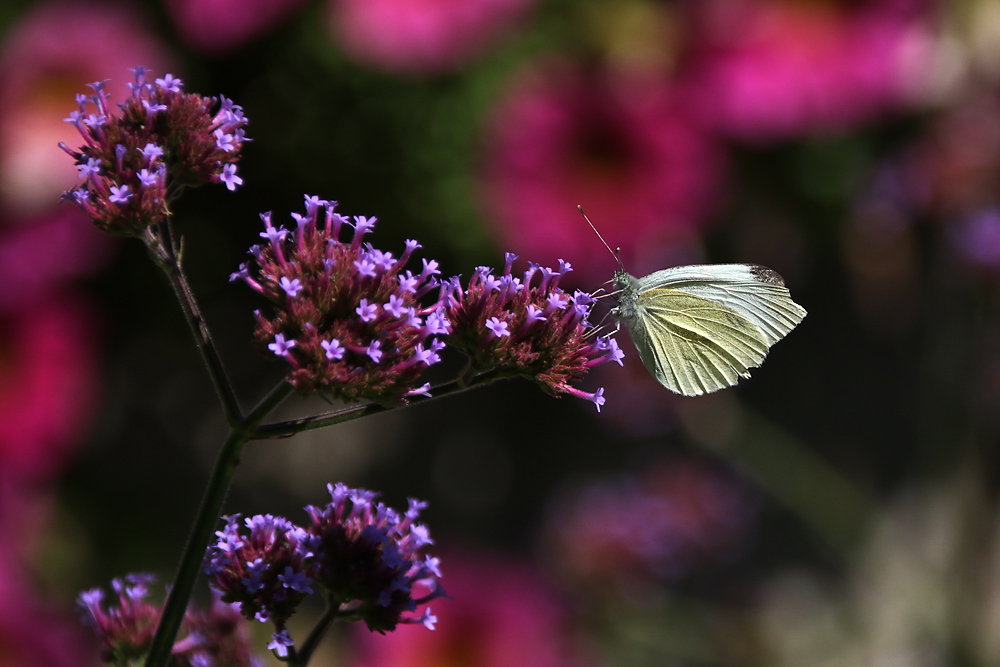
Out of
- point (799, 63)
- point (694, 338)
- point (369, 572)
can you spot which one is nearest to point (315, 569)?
point (369, 572)

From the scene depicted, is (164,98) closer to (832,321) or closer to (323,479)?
(323,479)

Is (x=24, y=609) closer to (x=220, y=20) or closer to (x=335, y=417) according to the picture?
(x=220, y=20)

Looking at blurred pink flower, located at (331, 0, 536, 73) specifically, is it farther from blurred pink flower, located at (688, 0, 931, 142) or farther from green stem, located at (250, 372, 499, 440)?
green stem, located at (250, 372, 499, 440)

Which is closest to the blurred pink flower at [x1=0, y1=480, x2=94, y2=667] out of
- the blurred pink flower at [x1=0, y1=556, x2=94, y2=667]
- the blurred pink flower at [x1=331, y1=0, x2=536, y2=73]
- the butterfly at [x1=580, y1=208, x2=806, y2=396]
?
the blurred pink flower at [x1=0, y1=556, x2=94, y2=667]

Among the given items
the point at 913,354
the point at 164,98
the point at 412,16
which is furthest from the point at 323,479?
the point at 164,98

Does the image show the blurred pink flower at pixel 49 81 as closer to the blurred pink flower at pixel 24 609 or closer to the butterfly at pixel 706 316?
the blurred pink flower at pixel 24 609

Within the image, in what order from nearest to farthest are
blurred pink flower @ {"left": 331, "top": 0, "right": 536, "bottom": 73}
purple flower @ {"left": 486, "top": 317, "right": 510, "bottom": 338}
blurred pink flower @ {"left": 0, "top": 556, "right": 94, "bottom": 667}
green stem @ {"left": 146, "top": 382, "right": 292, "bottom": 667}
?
1. green stem @ {"left": 146, "top": 382, "right": 292, "bottom": 667}
2. purple flower @ {"left": 486, "top": 317, "right": 510, "bottom": 338}
3. blurred pink flower @ {"left": 0, "top": 556, "right": 94, "bottom": 667}
4. blurred pink flower @ {"left": 331, "top": 0, "right": 536, "bottom": 73}
